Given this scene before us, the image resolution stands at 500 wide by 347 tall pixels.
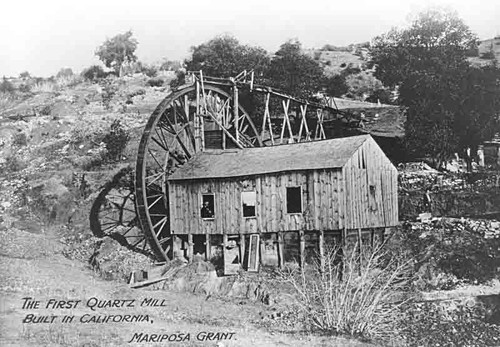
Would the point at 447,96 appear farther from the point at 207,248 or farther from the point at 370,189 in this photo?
the point at 207,248

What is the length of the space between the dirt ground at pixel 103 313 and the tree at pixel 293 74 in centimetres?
2389

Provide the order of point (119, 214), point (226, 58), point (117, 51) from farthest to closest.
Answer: point (117, 51)
point (226, 58)
point (119, 214)

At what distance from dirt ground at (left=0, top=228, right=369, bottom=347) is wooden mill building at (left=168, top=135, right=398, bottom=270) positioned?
5193mm

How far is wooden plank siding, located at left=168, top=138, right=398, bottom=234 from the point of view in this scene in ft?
77.0

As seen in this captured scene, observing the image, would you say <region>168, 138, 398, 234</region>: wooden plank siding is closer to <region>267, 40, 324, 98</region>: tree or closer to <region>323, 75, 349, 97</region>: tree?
<region>267, 40, 324, 98</region>: tree

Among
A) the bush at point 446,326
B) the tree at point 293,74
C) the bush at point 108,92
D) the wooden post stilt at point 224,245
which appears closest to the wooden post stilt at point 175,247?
the wooden post stilt at point 224,245

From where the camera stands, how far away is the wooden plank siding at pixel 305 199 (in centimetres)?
2347

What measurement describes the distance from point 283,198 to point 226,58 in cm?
2404

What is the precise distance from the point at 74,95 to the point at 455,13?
117ft

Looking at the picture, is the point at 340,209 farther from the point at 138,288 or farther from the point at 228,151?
the point at 138,288

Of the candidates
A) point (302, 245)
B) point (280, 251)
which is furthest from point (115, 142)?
point (302, 245)

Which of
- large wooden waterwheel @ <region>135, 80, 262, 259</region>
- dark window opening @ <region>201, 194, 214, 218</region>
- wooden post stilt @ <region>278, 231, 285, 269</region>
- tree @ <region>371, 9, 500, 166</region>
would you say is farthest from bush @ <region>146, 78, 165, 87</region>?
wooden post stilt @ <region>278, 231, 285, 269</region>

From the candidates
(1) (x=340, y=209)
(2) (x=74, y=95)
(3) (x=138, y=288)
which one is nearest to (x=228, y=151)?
(1) (x=340, y=209)

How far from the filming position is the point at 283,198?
24.1 meters
